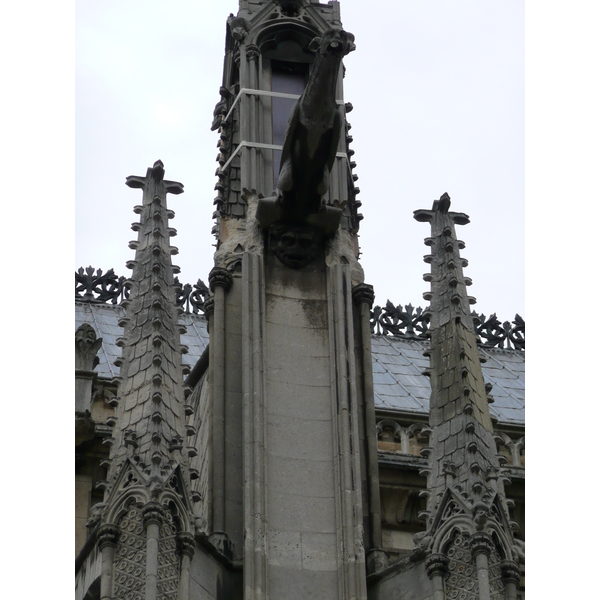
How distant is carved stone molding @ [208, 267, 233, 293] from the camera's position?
17484 mm

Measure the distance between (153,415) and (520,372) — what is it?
69.7ft

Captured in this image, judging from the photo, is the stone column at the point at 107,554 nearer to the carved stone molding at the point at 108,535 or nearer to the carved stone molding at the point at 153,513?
the carved stone molding at the point at 108,535

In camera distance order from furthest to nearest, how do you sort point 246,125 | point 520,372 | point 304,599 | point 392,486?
point 520,372 → point 392,486 → point 246,125 → point 304,599

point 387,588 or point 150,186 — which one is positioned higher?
point 150,186

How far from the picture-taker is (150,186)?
18.3 meters

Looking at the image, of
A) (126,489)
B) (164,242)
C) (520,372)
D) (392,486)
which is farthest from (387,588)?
(520,372)

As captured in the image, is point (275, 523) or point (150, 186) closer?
point (275, 523)

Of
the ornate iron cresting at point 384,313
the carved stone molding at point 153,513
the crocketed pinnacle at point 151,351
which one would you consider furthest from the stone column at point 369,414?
the ornate iron cresting at point 384,313

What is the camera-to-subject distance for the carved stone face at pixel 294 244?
17.5 metres

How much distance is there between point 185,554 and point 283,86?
21.6ft

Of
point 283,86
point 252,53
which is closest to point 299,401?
point 283,86

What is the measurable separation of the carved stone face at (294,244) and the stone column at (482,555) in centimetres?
360

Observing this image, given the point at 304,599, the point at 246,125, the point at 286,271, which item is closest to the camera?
the point at 304,599

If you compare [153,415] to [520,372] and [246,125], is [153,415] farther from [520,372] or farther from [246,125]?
[520,372]
